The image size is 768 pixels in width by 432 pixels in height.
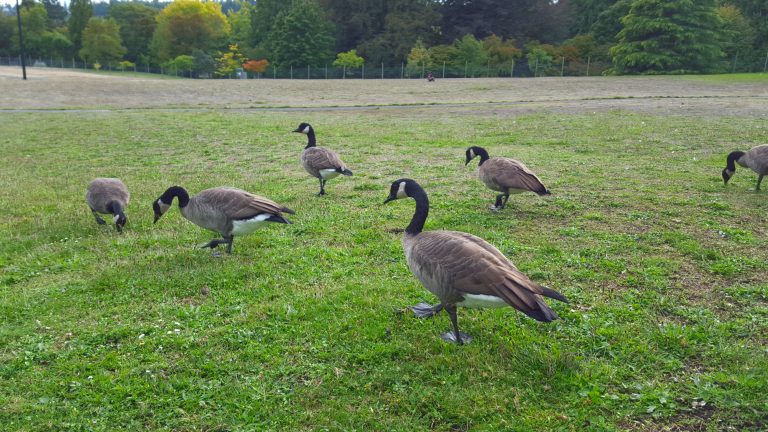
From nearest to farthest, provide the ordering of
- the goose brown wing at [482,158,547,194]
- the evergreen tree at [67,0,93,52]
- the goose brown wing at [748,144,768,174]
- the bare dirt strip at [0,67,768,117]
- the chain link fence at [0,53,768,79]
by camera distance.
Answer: the goose brown wing at [482,158,547,194], the goose brown wing at [748,144,768,174], the bare dirt strip at [0,67,768,117], the chain link fence at [0,53,768,79], the evergreen tree at [67,0,93,52]

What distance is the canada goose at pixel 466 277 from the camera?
4.28 m

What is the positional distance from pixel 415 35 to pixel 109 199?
73.2m

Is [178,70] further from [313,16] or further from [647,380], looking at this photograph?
[647,380]

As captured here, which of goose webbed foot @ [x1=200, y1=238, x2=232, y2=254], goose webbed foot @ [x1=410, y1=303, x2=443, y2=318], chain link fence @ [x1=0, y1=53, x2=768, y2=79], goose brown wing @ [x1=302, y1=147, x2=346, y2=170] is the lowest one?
goose webbed foot @ [x1=410, y1=303, x2=443, y2=318]

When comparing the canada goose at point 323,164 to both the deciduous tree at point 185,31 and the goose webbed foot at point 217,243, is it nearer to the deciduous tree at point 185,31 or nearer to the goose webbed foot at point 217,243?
the goose webbed foot at point 217,243

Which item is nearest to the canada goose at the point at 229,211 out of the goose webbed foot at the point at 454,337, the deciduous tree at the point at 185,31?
the goose webbed foot at the point at 454,337

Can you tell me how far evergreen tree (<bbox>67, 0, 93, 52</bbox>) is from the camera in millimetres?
101956

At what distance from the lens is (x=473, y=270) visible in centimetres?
461

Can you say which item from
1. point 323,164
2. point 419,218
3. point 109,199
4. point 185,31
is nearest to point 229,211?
point 419,218

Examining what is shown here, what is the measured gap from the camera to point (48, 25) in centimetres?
11544

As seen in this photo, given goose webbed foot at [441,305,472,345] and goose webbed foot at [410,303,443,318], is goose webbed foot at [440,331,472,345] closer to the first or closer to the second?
goose webbed foot at [441,305,472,345]

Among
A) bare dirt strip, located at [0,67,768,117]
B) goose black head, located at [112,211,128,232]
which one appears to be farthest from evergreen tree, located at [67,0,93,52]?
goose black head, located at [112,211,128,232]

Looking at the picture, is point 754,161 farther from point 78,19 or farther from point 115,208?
point 78,19

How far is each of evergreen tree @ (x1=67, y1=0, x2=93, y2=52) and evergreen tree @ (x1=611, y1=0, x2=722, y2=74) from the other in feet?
327
